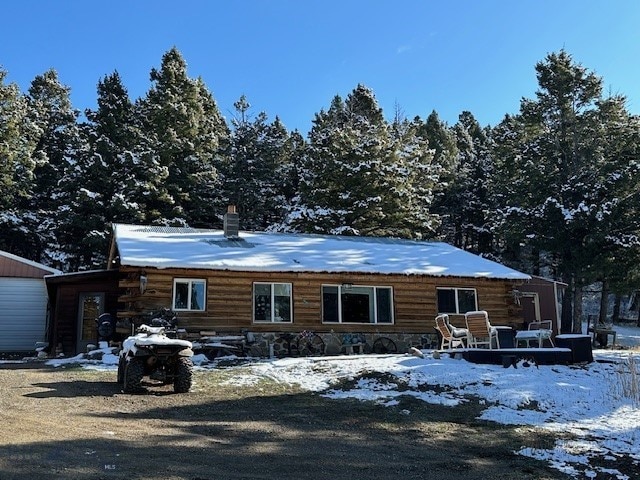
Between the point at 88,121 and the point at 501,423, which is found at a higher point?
the point at 88,121

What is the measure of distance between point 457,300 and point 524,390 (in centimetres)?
891

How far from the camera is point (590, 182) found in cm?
2583

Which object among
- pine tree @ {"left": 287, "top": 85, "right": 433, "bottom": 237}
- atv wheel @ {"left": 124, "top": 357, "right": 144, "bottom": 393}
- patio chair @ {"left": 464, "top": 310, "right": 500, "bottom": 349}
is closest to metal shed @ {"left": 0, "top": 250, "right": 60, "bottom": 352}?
pine tree @ {"left": 287, "top": 85, "right": 433, "bottom": 237}

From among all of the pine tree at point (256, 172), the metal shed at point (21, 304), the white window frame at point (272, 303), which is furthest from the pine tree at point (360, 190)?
the metal shed at point (21, 304)

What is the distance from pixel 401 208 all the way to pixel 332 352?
14.8m

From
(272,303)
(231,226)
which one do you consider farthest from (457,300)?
(231,226)

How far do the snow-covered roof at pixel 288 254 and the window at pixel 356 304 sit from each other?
70cm

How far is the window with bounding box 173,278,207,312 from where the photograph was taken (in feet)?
50.1

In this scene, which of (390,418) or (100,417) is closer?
(100,417)

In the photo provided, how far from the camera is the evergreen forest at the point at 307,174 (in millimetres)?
25578

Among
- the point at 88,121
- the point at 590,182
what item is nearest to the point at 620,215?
the point at 590,182

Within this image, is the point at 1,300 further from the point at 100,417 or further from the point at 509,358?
the point at 509,358

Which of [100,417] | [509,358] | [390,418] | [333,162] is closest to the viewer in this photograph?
[100,417]

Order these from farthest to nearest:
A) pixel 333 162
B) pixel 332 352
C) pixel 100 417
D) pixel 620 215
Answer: pixel 333 162 < pixel 620 215 < pixel 332 352 < pixel 100 417
